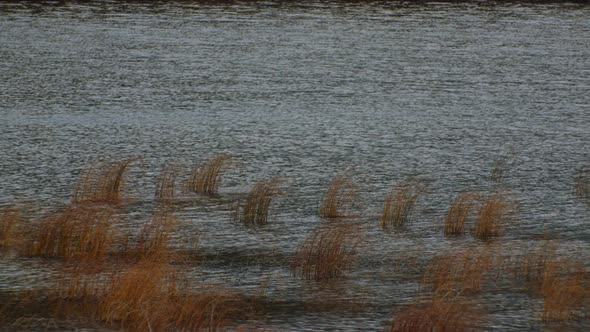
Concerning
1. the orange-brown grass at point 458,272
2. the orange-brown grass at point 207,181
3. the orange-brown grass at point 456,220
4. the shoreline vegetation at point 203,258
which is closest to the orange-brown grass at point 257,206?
the shoreline vegetation at point 203,258

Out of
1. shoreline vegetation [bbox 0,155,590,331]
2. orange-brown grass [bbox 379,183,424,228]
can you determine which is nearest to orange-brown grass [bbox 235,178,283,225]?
shoreline vegetation [bbox 0,155,590,331]

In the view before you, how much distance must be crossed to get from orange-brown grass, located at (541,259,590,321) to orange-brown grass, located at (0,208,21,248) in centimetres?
1086

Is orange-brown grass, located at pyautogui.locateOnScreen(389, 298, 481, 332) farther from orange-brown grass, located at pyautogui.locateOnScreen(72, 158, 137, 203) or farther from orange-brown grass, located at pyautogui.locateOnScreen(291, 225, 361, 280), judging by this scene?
orange-brown grass, located at pyautogui.locateOnScreen(72, 158, 137, 203)

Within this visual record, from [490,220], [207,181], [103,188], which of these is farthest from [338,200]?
[103,188]

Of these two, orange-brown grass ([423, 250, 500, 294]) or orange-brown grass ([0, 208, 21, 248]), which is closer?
orange-brown grass ([423, 250, 500, 294])

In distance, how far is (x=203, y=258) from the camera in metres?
22.6

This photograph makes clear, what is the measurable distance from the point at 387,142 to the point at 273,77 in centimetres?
1907

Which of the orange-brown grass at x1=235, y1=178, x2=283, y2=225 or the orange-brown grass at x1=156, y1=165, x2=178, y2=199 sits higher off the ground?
the orange-brown grass at x1=235, y1=178, x2=283, y2=225

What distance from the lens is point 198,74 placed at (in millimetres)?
57625

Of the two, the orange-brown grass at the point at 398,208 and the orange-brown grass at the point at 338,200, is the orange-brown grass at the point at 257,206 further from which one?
the orange-brown grass at the point at 398,208

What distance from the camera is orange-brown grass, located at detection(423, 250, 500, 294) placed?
20.4 m

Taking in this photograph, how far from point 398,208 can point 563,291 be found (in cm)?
738

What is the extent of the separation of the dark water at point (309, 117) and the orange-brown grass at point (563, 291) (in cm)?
40

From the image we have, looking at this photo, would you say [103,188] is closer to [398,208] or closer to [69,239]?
[69,239]
